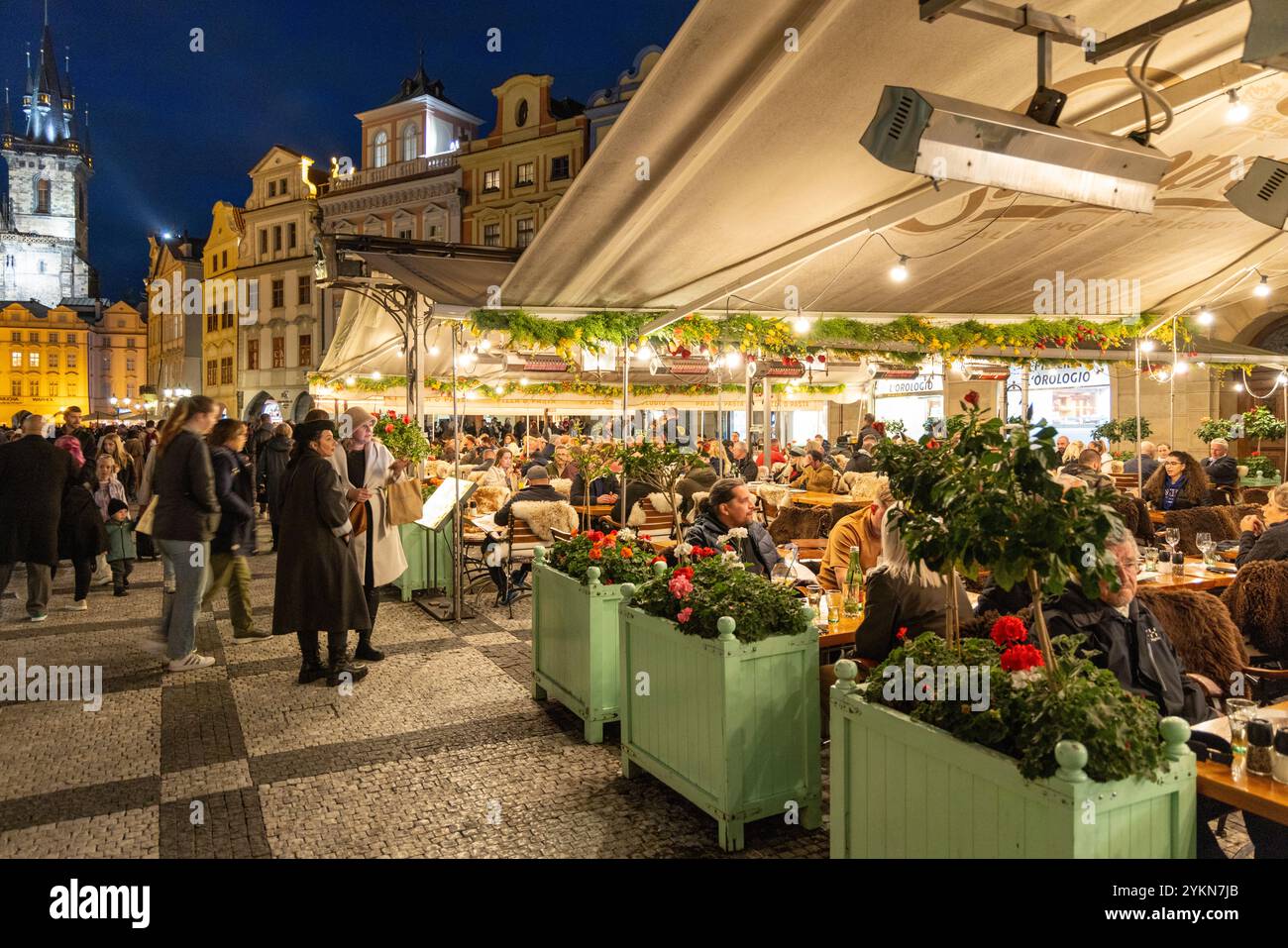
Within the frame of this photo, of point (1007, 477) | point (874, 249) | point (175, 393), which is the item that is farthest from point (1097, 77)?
point (175, 393)

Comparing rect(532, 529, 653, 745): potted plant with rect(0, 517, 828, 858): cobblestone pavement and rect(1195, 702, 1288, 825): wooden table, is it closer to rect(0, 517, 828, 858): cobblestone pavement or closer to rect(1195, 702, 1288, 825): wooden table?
rect(0, 517, 828, 858): cobblestone pavement

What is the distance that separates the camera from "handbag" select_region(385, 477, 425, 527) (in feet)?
22.3

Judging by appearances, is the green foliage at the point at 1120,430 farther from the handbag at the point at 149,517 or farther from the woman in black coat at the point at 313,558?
the handbag at the point at 149,517

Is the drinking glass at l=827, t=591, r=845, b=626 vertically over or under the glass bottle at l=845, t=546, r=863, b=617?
under

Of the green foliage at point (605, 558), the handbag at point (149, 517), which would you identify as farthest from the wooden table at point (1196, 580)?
the handbag at point (149, 517)

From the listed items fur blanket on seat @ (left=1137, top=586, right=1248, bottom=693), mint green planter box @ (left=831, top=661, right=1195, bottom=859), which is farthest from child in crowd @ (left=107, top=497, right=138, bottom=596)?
fur blanket on seat @ (left=1137, top=586, right=1248, bottom=693)

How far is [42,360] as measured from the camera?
79.0 m

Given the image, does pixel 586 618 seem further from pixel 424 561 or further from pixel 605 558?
pixel 424 561

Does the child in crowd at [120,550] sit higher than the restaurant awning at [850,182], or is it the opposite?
the restaurant awning at [850,182]

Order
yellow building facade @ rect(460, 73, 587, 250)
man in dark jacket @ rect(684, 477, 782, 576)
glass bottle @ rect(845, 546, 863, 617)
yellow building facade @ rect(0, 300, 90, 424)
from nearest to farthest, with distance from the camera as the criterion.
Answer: glass bottle @ rect(845, 546, 863, 617) → man in dark jacket @ rect(684, 477, 782, 576) → yellow building facade @ rect(460, 73, 587, 250) → yellow building facade @ rect(0, 300, 90, 424)

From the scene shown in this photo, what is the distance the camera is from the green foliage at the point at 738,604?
3621mm

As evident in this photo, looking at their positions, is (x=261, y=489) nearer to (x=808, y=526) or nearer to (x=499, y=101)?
(x=808, y=526)

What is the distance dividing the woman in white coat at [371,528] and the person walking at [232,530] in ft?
2.68
